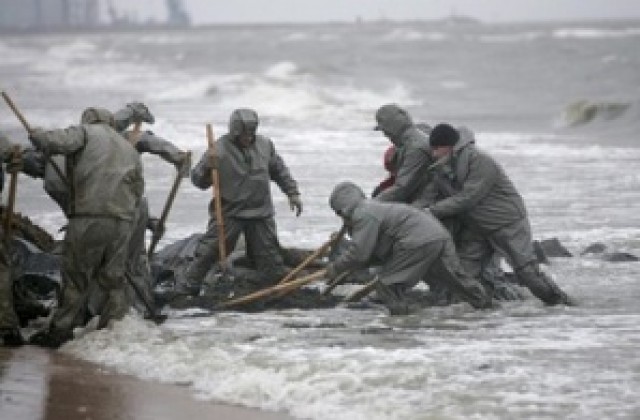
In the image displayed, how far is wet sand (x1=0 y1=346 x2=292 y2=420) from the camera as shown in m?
8.58

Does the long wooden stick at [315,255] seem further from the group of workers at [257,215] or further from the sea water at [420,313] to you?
the sea water at [420,313]

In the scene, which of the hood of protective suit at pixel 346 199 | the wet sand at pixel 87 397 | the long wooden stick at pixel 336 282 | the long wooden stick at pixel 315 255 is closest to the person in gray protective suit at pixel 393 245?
the hood of protective suit at pixel 346 199

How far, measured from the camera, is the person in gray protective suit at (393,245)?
36.4ft

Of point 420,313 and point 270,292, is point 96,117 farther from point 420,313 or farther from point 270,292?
point 420,313

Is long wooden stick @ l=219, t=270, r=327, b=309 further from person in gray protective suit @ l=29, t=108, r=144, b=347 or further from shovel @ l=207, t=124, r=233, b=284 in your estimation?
person in gray protective suit @ l=29, t=108, r=144, b=347

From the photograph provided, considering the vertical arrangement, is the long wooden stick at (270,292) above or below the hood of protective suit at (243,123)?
below

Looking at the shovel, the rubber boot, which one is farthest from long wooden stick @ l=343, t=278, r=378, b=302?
Answer: the rubber boot

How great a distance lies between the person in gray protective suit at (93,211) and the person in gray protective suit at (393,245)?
1653mm

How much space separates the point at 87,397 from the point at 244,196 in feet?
12.0

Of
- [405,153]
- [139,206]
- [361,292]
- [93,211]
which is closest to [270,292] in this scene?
[361,292]

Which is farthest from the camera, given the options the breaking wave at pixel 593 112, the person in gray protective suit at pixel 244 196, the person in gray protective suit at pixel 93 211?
the breaking wave at pixel 593 112

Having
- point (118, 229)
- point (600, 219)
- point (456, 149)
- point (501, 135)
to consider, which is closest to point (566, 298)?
point (456, 149)

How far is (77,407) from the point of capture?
8.73 m

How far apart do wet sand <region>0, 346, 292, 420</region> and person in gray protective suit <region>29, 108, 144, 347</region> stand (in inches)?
22.6
